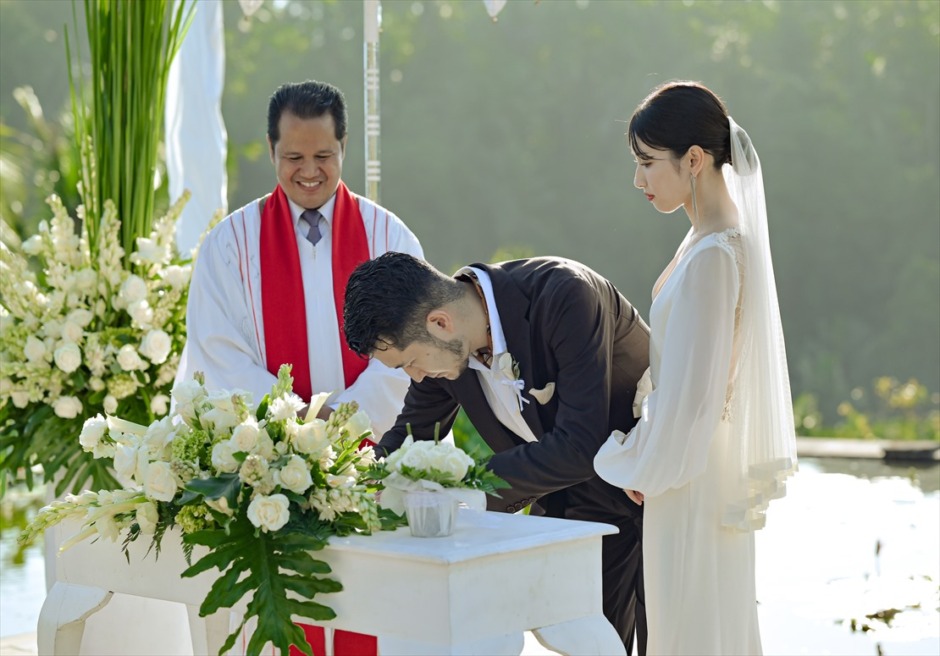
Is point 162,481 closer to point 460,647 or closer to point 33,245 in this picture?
point 460,647

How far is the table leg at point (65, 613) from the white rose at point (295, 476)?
2.23ft

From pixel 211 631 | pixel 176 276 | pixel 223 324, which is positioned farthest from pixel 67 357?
pixel 211 631

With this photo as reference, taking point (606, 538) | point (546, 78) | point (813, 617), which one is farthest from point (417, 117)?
point (606, 538)

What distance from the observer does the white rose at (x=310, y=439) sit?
2279mm

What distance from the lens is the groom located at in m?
2.54

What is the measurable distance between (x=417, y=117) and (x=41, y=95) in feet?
23.2

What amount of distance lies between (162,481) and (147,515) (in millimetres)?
106

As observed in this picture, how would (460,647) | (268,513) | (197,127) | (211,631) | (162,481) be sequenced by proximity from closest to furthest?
(460,647)
(268,513)
(162,481)
(211,631)
(197,127)

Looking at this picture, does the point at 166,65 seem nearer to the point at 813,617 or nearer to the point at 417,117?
the point at 813,617

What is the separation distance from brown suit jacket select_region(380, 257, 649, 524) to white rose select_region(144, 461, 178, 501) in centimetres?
65

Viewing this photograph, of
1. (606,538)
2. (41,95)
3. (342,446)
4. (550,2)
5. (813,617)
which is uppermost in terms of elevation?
(550,2)

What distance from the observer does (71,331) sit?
3994 mm

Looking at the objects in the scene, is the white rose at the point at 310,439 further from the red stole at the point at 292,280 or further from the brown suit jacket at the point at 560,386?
the red stole at the point at 292,280

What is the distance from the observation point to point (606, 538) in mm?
2840
